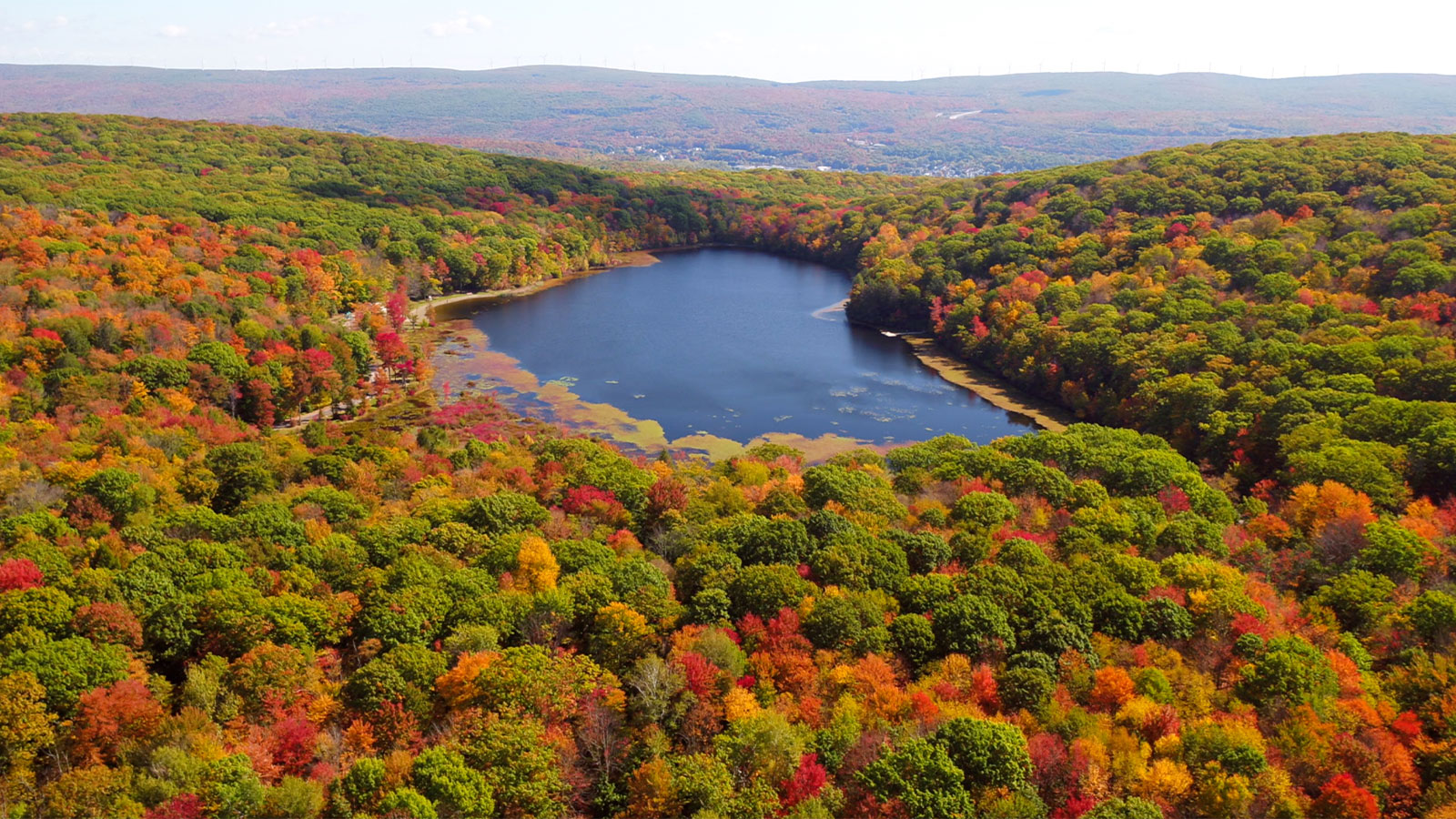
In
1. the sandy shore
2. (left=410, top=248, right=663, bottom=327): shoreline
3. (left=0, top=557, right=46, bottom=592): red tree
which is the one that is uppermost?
(left=0, top=557, right=46, bottom=592): red tree

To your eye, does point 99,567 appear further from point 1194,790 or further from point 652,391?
point 652,391

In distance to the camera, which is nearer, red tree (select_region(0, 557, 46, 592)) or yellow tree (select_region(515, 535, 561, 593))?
red tree (select_region(0, 557, 46, 592))

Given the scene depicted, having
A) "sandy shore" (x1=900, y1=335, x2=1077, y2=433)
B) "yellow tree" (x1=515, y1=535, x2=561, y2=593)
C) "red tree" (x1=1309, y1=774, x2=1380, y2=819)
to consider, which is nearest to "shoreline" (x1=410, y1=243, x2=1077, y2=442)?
"sandy shore" (x1=900, y1=335, x2=1077, y2=433)

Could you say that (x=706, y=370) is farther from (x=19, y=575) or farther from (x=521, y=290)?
(x=19, y=575)

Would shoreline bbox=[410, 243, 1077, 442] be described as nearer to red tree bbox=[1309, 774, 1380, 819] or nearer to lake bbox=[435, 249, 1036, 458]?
lake bbox=[435, 249, 1036, 458]

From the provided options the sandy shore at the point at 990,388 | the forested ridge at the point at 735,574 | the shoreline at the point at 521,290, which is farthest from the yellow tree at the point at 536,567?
the shoreline at the point at 521,290

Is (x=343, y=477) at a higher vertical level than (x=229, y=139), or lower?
lower

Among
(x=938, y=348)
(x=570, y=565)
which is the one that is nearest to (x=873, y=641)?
(x=570, y=565)
